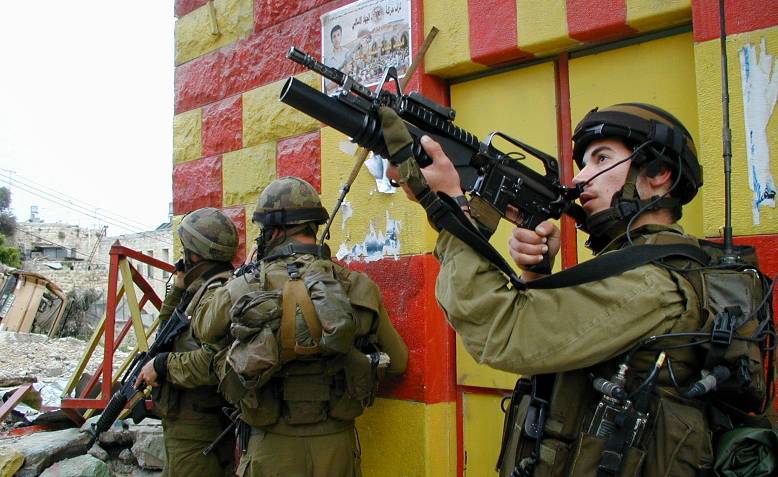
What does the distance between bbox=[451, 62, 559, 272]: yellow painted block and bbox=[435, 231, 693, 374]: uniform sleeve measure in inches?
59.4

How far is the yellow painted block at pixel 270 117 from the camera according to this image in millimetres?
3779

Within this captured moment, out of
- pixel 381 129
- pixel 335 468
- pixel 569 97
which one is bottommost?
pixel 335 468

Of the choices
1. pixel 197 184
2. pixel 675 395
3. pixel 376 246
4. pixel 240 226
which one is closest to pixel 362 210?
pixel 376 246

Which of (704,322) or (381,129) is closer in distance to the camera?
(704,322)

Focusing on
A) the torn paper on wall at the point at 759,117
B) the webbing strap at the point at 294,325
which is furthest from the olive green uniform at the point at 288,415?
the torn paper on wall at the point at 759,117

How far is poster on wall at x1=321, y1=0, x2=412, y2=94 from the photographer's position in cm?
332

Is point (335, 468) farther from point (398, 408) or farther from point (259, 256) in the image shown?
point (259, 256)

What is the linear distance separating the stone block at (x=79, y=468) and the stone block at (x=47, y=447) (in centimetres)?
7

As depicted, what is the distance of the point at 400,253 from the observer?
3277 millimetres

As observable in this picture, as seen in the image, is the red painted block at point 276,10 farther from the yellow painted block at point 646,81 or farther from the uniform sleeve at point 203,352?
the uniform sleeve at point 203,352

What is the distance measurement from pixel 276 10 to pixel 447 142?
2640mm

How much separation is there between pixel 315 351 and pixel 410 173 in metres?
1.33

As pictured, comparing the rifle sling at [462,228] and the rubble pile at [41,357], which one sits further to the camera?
the rubble pile at [41,357]

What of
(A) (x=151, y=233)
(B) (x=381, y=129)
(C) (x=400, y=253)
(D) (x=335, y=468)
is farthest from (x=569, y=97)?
(A) (x=151, y=233)
